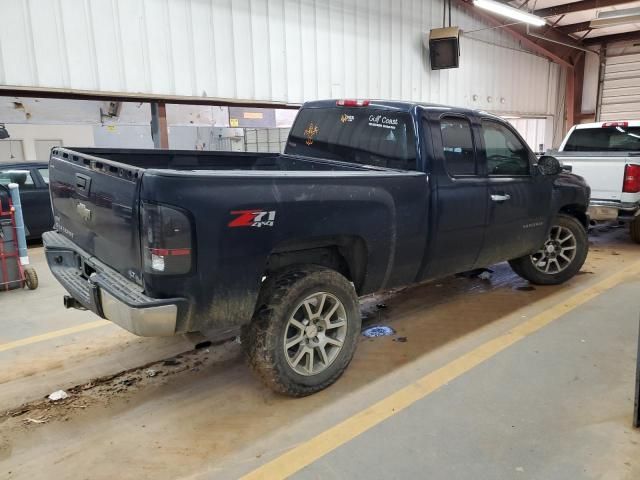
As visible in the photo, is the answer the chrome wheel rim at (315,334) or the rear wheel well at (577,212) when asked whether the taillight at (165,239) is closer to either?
the chrome wheel rim at (315,334)

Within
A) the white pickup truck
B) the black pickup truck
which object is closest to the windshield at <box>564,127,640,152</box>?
the white pickup truck

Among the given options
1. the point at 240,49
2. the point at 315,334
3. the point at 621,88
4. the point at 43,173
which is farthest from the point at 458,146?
the point at 621,88

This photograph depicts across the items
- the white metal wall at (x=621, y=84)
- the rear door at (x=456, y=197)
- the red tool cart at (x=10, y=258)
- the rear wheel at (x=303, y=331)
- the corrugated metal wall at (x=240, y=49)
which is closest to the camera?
the rear wheel at (x=303, y=331)

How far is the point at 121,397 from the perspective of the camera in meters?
3.18

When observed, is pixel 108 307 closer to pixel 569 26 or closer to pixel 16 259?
pixel 16 259

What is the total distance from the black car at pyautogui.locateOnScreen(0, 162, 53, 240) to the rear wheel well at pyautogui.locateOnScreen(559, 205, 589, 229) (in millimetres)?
7719

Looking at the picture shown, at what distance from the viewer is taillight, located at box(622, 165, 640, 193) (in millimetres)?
6637

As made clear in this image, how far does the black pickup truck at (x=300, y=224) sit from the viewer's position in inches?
97.2

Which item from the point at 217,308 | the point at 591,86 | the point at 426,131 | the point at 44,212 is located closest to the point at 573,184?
the point at 426,131

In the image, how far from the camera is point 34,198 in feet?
26.4

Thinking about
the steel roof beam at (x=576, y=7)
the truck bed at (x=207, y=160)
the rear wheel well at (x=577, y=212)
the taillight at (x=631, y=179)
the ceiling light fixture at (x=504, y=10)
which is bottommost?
the rear wheel well at (x=577, y=212)

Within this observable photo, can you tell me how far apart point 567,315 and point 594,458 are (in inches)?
89.4

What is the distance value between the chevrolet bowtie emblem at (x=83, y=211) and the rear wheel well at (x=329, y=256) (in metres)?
1.14

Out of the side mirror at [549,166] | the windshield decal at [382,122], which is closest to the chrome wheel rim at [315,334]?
the windshield decal at [382,122]
